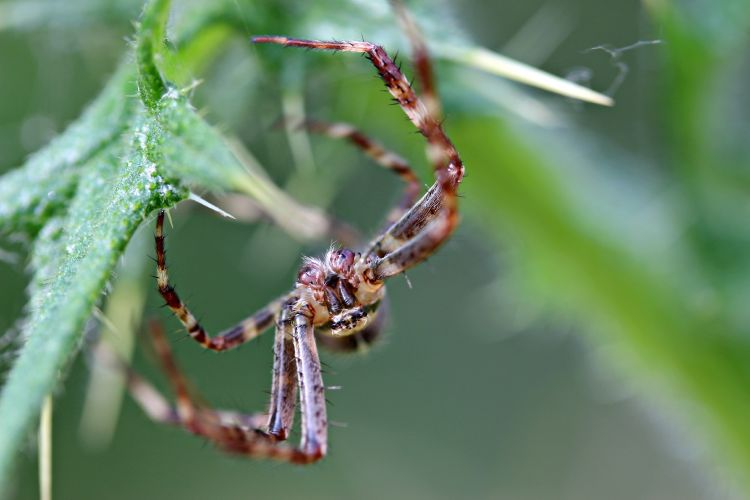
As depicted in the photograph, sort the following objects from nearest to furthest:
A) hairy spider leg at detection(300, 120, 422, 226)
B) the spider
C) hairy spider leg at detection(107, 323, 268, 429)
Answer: the spider → hairy spider leg at detection(300, 120, 422, 226) → hairy spider leg at detection(107, 323, 268, 429)

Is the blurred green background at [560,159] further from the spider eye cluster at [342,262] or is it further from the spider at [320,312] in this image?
the spider eye cluster at [342,262]

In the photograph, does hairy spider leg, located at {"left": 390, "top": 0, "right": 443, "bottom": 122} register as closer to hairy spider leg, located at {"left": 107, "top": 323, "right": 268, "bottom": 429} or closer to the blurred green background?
the blurred green background

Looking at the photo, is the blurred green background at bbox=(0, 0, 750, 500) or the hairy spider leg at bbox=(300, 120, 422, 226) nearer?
the blurred green background at bbox=(0, 0, 750, 500)

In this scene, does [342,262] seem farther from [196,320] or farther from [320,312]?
[196,320]

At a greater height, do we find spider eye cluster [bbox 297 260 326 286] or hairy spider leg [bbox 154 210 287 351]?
spider eye cluster [bbox 297 260 326 286]

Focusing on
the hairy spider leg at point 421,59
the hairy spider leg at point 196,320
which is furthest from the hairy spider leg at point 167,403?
the hairy spider leg at point 421,59

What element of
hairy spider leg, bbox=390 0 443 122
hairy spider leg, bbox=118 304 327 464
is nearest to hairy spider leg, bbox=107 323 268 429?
hairy spider leg, bbox=118 304 327 464

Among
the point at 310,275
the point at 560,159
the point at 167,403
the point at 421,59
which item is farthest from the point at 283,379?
the point at 560,159
